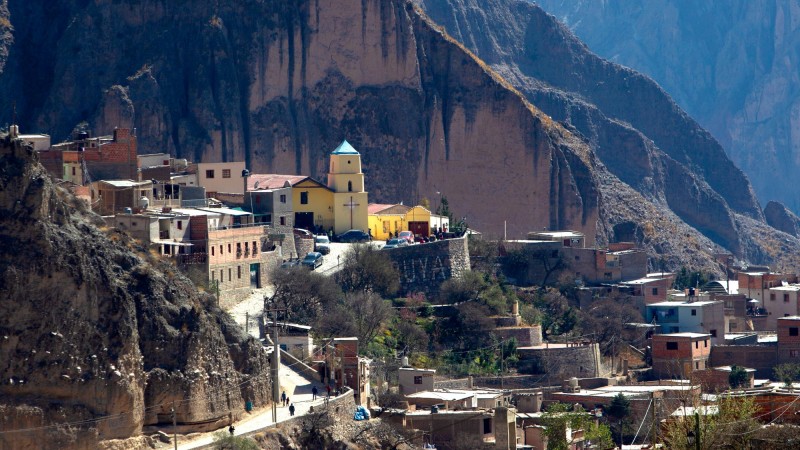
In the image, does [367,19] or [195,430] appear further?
[367,19]

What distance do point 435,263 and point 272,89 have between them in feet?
70.5

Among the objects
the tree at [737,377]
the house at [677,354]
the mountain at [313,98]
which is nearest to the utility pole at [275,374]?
the tree at [737,377]

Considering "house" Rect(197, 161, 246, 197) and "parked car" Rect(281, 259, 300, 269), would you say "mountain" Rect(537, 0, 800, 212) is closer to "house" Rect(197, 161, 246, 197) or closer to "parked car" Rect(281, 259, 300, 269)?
"house" Rect(197, 161, 246, 197)

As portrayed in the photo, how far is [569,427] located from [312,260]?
47.0 feet

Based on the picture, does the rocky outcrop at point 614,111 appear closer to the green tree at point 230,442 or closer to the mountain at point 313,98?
the mountain at point 313,98

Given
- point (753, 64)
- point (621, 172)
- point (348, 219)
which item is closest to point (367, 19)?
point (348, 219)

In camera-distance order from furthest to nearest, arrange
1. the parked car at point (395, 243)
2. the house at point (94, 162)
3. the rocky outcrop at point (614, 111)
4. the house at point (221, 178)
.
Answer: the rocky outcrop at point (614, 111), the parked car at point (395, 243), the house at point (221, 178), the house at point (94, 162)

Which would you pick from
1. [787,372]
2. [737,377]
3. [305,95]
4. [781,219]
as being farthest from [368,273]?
[781,219]

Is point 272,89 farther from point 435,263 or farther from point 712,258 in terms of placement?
point 712,258

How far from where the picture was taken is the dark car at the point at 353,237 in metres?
87.1

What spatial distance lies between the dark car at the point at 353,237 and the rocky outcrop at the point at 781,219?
72.8 meters

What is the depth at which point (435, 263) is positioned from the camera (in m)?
86.7

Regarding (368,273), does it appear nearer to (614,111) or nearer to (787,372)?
(787,372)

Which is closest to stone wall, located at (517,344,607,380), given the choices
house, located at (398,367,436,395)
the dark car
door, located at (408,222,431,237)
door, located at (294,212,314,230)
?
house, located at (398,367,436,395)
